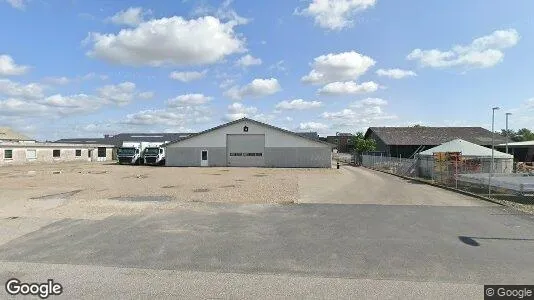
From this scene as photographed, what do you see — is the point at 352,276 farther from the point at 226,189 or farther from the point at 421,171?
the point at 421,171

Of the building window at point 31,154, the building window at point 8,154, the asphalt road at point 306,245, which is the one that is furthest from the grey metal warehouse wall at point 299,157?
the building window at point 31,154

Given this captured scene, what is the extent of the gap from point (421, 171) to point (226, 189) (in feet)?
60.2

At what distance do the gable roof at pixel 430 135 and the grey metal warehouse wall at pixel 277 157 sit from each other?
1842 cm

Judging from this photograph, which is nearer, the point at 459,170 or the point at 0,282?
the point at 0,282

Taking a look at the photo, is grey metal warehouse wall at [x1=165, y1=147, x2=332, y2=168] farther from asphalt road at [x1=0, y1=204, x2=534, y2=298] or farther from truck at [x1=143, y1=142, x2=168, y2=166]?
asphalt road at [x1=0, y1=204, x2=534, y2=298]

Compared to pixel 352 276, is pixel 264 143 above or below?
above

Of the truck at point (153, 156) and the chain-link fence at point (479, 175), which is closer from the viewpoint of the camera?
the chain-link fence at point (479, 175)

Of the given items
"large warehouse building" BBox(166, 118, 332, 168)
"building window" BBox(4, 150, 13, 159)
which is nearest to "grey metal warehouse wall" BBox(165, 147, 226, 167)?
"large warehouse building" BBox(166, 118, 332, 168)

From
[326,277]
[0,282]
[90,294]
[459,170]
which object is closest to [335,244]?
[326,277]

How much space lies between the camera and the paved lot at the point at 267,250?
19.7ft

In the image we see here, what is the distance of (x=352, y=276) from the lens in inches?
254

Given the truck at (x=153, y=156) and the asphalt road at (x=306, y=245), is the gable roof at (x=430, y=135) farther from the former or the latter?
the asphalt road at (x=306, y=245)

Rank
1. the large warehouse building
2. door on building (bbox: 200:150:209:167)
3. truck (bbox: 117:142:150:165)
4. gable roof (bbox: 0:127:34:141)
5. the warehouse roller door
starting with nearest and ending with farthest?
the large warehouse building < the warehouse roller door < door on building (bbox: 200:150:209:167) < truck (bbox: 117:142:150:165) < gable roof (bbox: 0:127:34:141)

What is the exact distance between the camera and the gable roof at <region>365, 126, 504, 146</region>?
54469 mm
